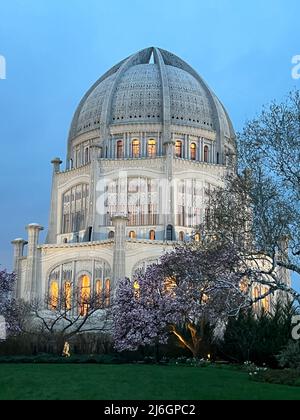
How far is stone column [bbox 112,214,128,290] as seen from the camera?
223 feet

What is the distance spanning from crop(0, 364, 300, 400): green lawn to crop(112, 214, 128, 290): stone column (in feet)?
138

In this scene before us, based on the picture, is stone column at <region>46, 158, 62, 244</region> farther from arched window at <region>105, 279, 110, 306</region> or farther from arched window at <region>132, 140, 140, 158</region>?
arched window at <region>105, 279, 110, 306</region>

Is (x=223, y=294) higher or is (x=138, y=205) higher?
(x=138, y=205)

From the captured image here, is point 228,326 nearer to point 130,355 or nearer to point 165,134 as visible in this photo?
point 130,355

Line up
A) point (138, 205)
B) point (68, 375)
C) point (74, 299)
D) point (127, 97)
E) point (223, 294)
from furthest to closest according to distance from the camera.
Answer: point (127, 97)
point (138, 205)
point (74, 299)
point (223, 294)
point (68, 375)

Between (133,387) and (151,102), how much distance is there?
68.7 metres

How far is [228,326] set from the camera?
37.9 m

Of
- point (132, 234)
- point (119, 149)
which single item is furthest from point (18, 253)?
point (119, 149)

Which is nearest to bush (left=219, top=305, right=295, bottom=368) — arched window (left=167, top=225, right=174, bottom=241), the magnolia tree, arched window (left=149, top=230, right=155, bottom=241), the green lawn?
the magnolia tree

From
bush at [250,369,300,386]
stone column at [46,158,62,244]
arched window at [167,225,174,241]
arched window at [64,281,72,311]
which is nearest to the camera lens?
bush at [250,369,300,386]

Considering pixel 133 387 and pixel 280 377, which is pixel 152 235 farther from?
pixel 133 387

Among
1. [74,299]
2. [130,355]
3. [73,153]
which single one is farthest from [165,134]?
[130,355]

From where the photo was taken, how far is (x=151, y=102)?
8588cm

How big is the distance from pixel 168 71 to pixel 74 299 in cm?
3917
